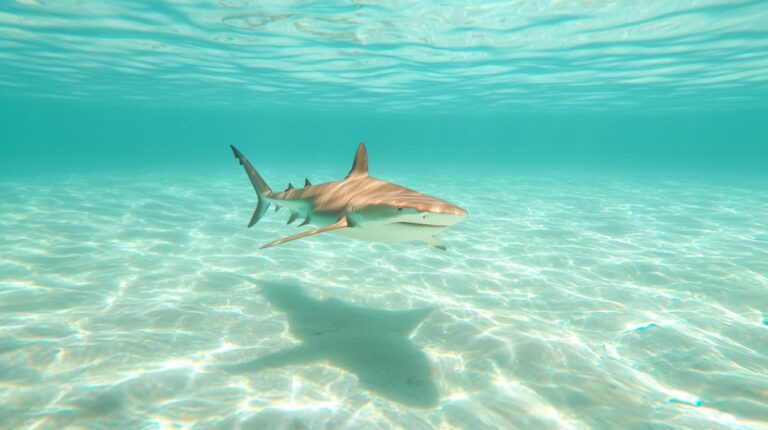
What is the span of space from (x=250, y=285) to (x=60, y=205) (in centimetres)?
1242

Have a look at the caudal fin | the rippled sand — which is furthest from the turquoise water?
the caudal fin

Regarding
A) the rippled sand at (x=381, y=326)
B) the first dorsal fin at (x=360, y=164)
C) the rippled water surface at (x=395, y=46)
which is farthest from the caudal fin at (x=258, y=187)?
the rippled water surface at (x=395, y=46)

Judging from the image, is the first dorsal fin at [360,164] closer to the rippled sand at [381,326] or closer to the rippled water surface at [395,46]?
the rippled sand at [381,326]

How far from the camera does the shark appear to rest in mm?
3525

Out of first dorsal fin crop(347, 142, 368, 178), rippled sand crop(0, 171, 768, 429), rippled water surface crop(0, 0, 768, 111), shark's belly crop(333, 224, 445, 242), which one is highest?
rippled water surface crop(0, 0, 768, 111)

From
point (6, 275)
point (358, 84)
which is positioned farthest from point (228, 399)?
point (358, 84)

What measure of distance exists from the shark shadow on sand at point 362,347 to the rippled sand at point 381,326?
0.14 ft

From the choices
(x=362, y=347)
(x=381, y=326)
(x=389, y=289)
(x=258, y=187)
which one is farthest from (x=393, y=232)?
(x=258, y=187)

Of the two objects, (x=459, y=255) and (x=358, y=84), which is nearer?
(x=459, y=255)

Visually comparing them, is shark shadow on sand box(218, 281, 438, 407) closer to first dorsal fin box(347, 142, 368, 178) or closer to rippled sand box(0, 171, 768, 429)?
rippled sand box(0, 171, 768, 429)

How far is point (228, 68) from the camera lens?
26.3 m

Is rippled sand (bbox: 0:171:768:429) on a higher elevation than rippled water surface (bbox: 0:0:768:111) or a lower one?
lower

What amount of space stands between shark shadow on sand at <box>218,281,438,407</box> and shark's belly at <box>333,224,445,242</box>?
1.37 m

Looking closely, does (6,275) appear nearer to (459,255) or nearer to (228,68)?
(459,255)
